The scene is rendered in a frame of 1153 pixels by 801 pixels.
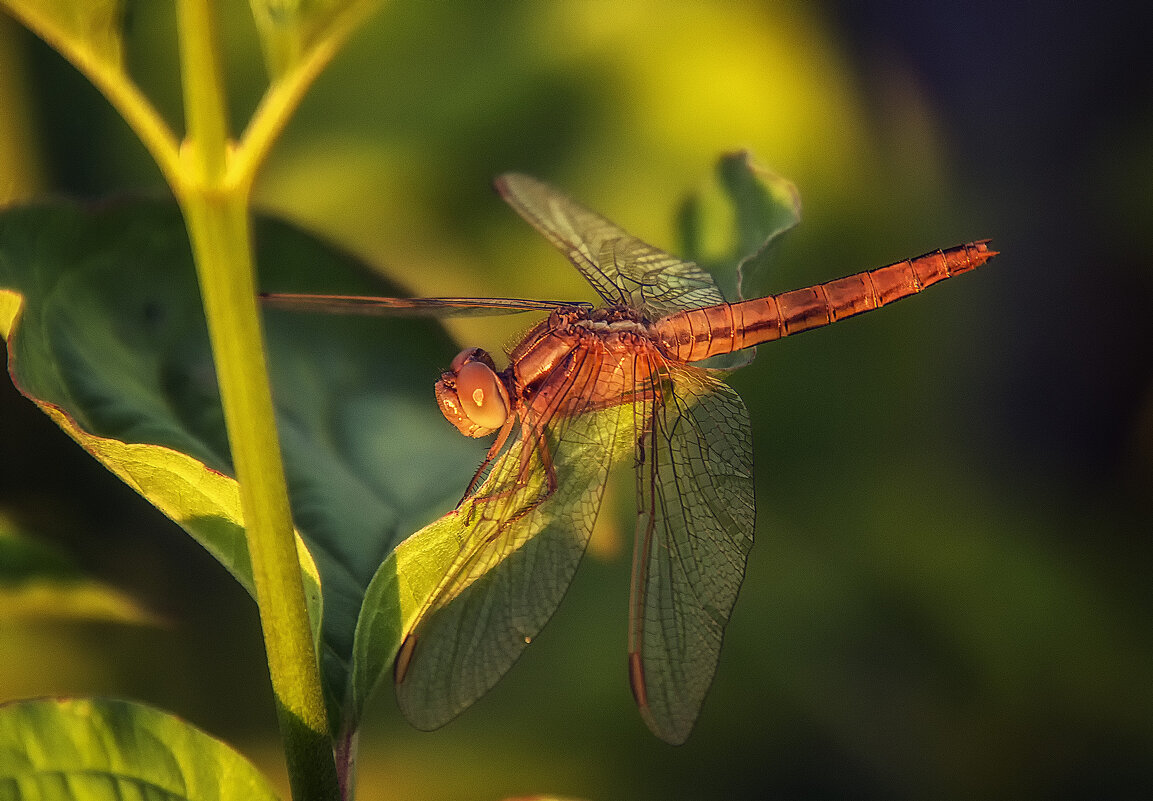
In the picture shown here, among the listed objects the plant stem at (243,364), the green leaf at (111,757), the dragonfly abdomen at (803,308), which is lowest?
the green leaf at (111,757)

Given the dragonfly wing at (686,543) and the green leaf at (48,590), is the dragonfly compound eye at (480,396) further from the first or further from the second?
the green leaf at (48,590)

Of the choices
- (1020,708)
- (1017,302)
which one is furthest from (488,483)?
(1017,302)

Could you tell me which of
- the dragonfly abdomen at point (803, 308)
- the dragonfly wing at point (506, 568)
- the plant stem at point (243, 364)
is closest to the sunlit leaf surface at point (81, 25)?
the plant stem at point (243, 364)

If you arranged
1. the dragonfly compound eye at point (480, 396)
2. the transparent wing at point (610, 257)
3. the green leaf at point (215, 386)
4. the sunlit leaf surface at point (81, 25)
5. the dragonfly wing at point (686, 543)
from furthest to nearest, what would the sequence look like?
the transparent wing at point (610, 257), the dragonfly compound eye at point (480, 396), the dragonfly wing at point (686, 543), the green leaf at point (215, 386), the sunlit leaf surface at point (81, 25)

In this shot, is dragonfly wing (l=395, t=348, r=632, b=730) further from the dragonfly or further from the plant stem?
the plant stem

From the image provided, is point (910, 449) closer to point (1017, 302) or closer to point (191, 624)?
point (1017, 302)

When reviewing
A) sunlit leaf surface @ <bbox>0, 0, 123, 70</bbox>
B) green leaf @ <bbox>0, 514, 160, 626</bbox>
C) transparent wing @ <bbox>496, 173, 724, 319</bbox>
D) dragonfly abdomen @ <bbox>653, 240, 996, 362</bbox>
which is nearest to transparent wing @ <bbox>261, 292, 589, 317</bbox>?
transparent wing @ <bbox>496, 173, 724, 319</bbox>
